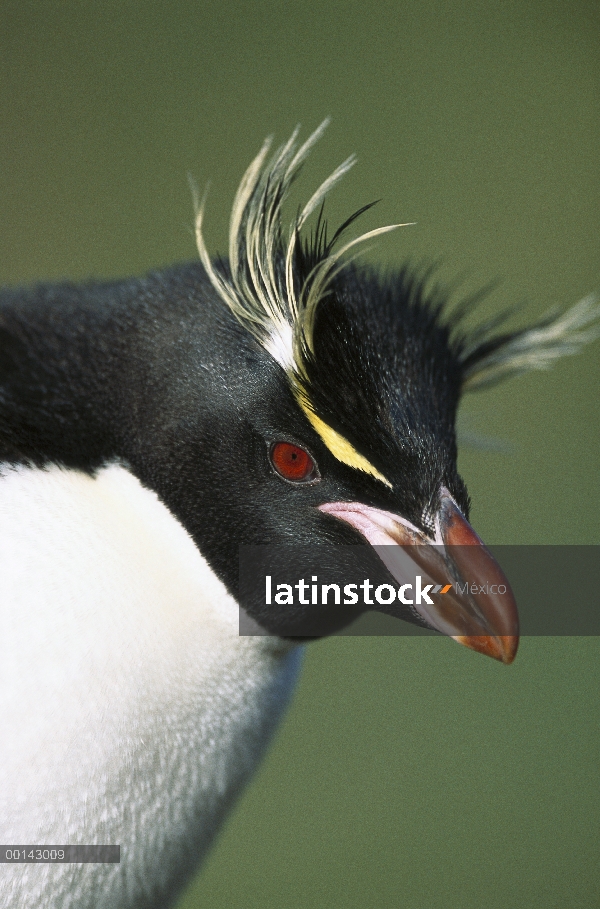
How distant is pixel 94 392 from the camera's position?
513mm

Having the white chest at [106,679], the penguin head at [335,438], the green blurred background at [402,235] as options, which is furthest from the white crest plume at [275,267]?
the green blurred background at [402,235]

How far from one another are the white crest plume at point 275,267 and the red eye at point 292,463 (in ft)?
0.10

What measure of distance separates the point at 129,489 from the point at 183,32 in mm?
790

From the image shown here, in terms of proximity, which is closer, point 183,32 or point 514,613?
point 514,613

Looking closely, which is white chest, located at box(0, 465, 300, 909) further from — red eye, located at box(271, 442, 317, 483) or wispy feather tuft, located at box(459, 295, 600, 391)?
wispy feather tuft, located at box(459, 295, 600, 391)

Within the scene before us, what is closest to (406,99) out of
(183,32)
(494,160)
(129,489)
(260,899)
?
(494,160)

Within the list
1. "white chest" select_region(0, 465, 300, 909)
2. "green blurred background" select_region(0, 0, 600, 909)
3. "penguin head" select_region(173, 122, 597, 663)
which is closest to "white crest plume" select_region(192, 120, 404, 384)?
"penguin head" select_region(173, 122, 597, 663)

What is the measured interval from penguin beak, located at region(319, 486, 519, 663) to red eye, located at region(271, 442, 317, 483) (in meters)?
0.02

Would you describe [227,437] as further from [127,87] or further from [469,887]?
[127,87]

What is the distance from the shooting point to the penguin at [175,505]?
0.49 m

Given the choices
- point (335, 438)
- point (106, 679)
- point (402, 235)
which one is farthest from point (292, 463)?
point (402, 235)

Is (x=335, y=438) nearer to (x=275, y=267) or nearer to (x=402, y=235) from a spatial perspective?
(x=275, y=267)

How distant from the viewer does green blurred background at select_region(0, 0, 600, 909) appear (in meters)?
0.99

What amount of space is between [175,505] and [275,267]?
6.3 inches
